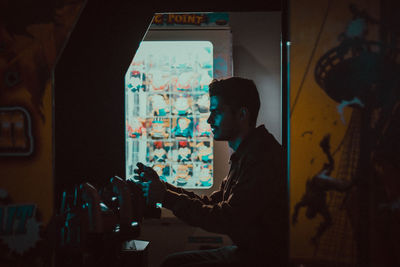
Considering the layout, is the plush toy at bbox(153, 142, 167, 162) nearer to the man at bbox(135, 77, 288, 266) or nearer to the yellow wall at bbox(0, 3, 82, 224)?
the man at bbox(135, 77, 288, 266)

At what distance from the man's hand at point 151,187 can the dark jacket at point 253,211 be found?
0.16 ft

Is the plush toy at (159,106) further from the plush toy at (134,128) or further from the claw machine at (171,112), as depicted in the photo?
the plush toy at (134,128)

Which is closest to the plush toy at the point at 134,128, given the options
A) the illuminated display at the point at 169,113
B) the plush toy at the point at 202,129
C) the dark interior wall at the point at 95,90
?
the illuminated display at the point at 169,113

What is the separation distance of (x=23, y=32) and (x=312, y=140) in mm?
1770

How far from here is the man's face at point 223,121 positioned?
300 centimetres

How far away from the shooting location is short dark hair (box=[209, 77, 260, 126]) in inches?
118

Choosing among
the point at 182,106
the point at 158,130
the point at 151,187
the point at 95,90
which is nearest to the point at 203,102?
the point at 182,106

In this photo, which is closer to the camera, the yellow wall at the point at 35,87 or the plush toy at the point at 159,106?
the yellow wall at the point at 35,87

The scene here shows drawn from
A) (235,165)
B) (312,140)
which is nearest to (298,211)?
(312,140)

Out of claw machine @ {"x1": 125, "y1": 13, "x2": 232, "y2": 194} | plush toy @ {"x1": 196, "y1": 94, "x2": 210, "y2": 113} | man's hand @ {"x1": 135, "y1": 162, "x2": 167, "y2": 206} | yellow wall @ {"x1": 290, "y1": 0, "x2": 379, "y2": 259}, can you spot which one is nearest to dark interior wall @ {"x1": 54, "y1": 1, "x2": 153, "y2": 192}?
man's hand @ {"x1": 135, "y1": 162, "x2": 167, "y2": 206}

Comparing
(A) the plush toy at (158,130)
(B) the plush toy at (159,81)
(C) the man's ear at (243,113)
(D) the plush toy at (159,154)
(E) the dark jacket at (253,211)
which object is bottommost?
(E) the dark jacket at (253,211)

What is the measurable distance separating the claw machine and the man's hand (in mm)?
2013

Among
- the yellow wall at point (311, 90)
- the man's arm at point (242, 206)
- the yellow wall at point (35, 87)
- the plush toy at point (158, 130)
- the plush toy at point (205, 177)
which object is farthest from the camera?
the plush toy at point (158, 130)

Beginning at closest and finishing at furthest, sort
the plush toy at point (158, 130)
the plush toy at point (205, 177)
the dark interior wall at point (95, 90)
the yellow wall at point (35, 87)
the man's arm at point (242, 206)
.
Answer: the yellow wall at point (35, 87)
the man's arm at point (242, 206)
the dark interior wall at point (95, 90)
the plush toy at point (205, 177)
the plush toy at point (158, 130)
